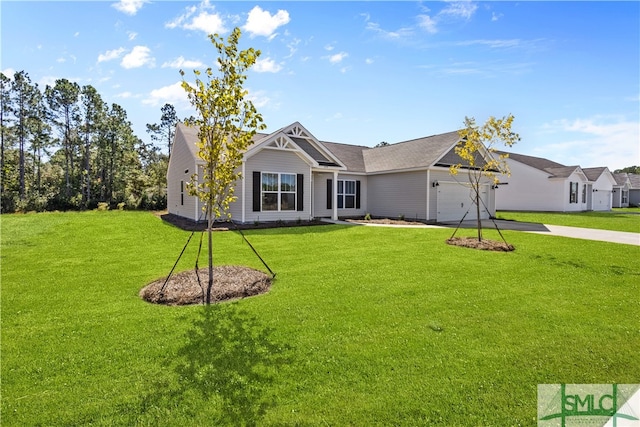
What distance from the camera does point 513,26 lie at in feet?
33.9

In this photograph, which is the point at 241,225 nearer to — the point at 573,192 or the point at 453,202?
the point at 453,202

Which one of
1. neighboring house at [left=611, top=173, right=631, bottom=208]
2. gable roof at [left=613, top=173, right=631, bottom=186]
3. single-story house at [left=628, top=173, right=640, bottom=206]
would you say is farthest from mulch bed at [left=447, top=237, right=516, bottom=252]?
single-story house at [left=628, top=173, right=640, bottom=206]

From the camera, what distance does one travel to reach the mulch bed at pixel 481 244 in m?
9.55

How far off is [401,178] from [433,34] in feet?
32.2

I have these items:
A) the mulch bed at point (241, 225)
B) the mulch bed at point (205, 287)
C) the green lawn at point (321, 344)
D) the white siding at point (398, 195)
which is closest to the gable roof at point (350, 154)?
the white siding at point (398, 195)

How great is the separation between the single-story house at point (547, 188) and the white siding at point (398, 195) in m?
12.9

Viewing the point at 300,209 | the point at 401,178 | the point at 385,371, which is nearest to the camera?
the point at 385,371

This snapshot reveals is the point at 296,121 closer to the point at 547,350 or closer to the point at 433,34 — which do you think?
the point at 433,34

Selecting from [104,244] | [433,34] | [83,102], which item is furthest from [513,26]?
[83,102]

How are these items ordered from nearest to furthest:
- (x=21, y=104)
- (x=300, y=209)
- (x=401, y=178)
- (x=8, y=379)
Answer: (x=8, y=379)
(x=300, y=209)
(x=401, y=178)
(x=21, y=104)

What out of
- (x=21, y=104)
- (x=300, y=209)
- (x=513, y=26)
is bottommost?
(x=300, y=209)

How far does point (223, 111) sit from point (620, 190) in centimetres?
5280

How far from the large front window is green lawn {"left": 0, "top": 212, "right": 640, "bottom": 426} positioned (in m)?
8.06

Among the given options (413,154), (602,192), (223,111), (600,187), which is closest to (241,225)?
(223,111)
